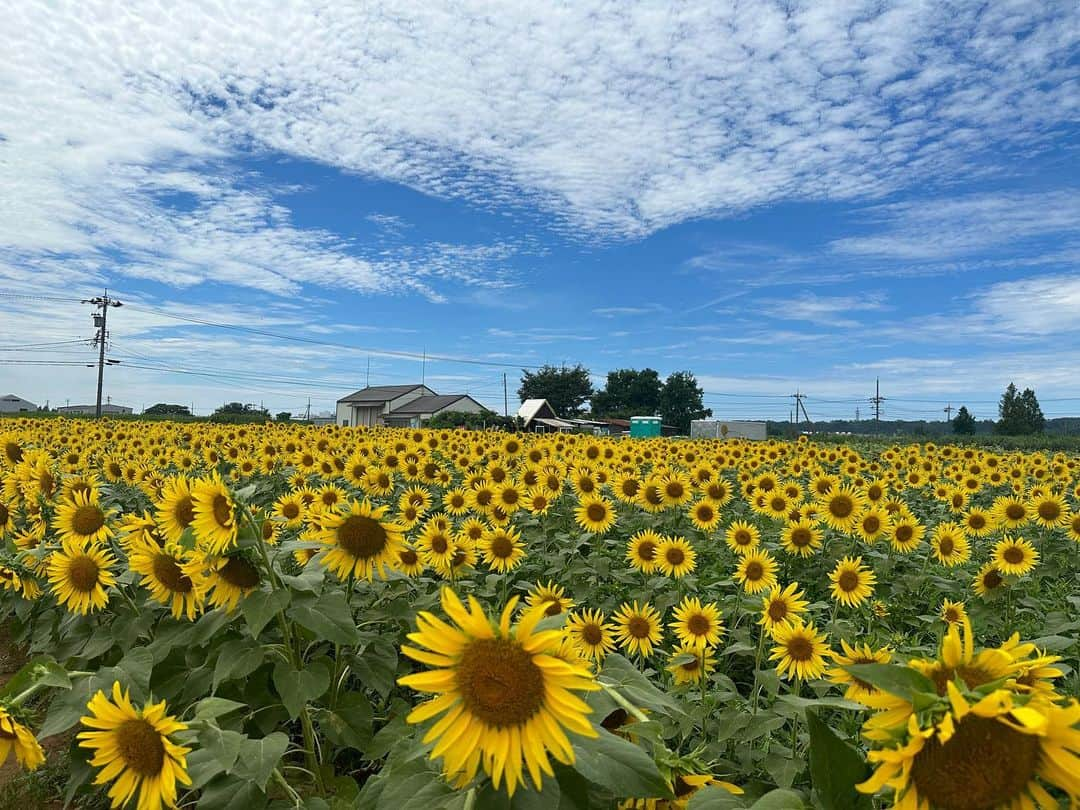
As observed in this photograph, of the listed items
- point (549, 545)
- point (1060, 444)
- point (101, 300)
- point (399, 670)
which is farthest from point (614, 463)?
point (101, 300)

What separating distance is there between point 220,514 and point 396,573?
808mm

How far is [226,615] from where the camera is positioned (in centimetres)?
246

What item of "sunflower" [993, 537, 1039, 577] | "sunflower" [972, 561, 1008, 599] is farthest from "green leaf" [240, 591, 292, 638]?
"sunflower" [993, 537, 1039, 577]

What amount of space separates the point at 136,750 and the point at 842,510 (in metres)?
6.14

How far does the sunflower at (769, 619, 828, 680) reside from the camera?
321cm

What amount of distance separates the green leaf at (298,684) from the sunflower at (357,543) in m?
0.40

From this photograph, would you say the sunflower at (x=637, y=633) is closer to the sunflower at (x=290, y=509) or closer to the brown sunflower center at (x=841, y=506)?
the sunflower at (x=290, y=509)

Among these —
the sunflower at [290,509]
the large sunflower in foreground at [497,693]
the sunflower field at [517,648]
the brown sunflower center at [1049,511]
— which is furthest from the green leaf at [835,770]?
the brown sunflower center at [1049,511]

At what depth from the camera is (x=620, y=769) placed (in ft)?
4.27

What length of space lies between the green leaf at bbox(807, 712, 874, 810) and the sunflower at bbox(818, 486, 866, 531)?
5635 mm

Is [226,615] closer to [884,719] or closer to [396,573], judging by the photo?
[396,573]

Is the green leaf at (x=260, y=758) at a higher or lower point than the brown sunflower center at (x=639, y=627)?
higher

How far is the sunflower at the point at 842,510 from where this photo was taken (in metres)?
6.48

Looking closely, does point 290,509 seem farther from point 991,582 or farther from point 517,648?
point 991,582
